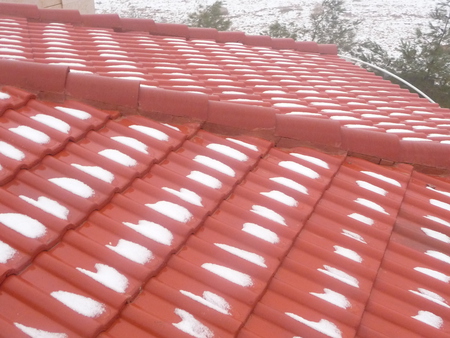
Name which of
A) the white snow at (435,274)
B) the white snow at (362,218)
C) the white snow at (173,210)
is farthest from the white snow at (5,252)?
the white snow at (435,274)

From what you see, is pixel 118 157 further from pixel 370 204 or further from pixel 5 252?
pixel 370 204

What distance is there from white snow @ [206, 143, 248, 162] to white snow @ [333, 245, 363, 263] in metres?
0.87

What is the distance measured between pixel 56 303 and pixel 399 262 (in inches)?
76.6

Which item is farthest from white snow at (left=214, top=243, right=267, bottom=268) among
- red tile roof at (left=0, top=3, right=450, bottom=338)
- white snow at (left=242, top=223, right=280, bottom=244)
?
white snow at (left=242, top=223, right=280, bottom=244)

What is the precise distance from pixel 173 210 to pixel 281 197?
2.43 feet

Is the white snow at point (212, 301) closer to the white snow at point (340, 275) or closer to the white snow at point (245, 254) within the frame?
the white snow at point (245, 254)

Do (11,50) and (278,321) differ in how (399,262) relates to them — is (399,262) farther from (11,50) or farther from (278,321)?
(11,50)

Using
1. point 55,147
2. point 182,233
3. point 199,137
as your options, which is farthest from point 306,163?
point 55,147

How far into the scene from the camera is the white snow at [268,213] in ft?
8.05

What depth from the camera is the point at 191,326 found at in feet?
5.86

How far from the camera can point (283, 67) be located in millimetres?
5859

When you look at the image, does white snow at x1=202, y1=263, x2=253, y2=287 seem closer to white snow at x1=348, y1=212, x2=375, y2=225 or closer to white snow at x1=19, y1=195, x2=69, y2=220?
white snow at x1=19, y1=195, x2=69, y2=220

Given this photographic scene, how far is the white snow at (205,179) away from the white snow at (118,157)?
1.19 ft

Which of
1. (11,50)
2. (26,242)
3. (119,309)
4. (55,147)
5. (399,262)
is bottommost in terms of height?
(399,262)
